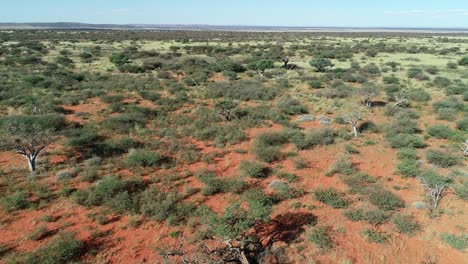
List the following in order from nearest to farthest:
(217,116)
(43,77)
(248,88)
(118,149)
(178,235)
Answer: (178,235)
(118,149)
(217,116)
(248,88)
(43,77)

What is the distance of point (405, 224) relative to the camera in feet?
34.2

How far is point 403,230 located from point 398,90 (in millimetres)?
Result: 22498

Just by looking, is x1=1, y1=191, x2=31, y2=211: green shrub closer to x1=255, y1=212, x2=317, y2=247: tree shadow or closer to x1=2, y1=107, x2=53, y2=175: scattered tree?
x1=2, y1=107, x2=53, y2=175: scattered tree

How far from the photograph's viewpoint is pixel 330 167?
14.8 metres

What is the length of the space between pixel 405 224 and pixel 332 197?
2672 mm

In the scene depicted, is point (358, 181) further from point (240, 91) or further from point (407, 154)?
point (240, 91)

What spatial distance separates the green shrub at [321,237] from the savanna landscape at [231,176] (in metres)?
0.04

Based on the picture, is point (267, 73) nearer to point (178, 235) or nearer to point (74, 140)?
point (74, 140)

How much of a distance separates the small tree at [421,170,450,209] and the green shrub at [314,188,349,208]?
11.0 feet

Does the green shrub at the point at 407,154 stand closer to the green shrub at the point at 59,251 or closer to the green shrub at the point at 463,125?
the green shrub at the point at 463,125

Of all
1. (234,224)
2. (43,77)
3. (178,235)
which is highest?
(43,77)

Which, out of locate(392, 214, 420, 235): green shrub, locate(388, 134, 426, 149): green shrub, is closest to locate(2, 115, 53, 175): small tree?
locate(392, 214, 420, 235): green shrub

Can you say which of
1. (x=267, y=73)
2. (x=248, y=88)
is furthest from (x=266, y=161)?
(x=267, y=73)

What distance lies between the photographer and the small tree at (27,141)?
13.6m
